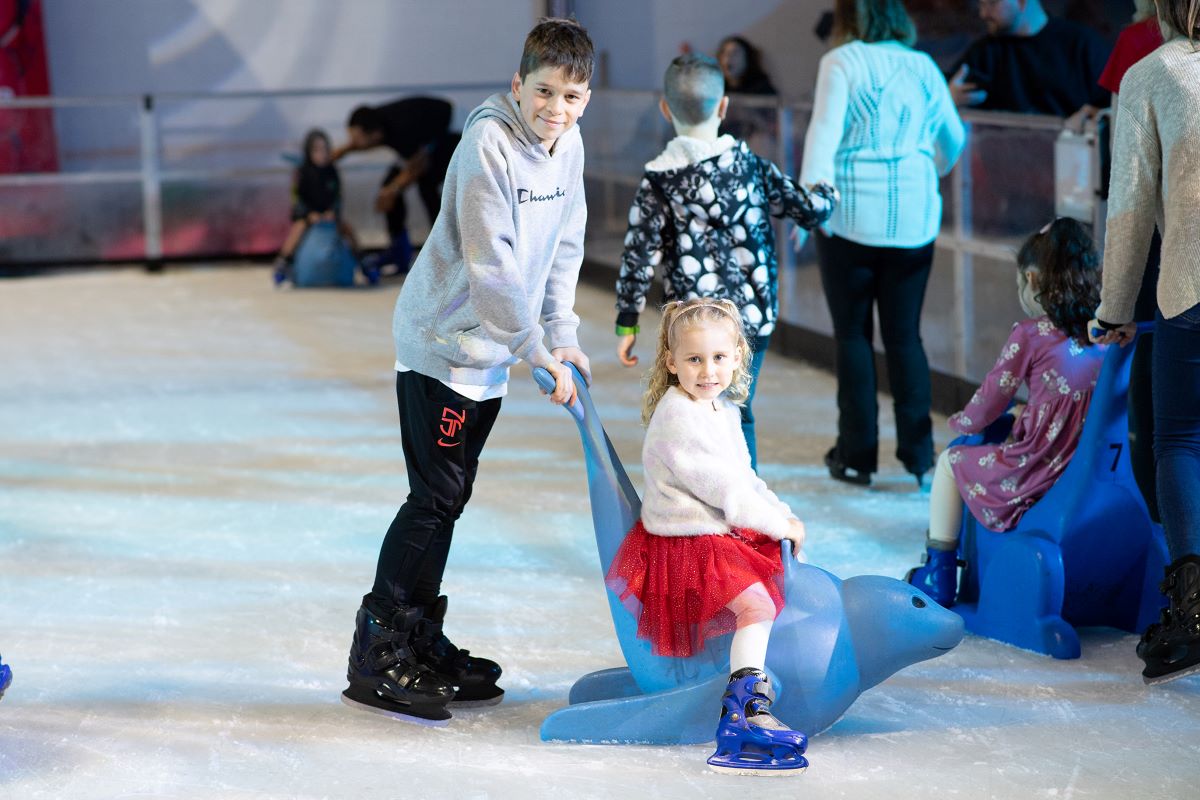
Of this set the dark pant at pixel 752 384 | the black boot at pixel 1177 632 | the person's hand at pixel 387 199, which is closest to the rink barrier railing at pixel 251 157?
the person's hand at pixel 387 199

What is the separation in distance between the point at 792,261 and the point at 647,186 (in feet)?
9.75

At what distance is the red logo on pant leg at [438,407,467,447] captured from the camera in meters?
2.62

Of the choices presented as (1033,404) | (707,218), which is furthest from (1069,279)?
(707,218)

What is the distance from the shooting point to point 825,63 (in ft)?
13.5

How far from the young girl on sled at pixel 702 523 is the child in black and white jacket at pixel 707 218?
0.99 m

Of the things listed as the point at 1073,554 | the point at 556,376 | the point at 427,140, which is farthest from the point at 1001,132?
the point at 427,140

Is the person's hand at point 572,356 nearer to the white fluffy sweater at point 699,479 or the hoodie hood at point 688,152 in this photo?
the white fluffy sweater at point 699,479

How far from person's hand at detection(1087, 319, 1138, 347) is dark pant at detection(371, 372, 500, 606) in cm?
107

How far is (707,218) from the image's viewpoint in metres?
3.59

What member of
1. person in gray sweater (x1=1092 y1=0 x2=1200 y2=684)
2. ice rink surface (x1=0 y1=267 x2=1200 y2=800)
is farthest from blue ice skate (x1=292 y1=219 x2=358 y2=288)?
person in gray sweater (x1=1092 y1=0 x2=1200 y2=684)

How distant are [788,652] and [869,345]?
1984mm

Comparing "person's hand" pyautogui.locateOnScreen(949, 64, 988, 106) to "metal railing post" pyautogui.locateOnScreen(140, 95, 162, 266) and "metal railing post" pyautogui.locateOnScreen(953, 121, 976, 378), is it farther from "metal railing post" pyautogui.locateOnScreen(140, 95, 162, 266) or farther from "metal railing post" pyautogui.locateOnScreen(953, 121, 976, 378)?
"metal railing post" pyautogui.locateOnScreen(140, 95, 162, 266)

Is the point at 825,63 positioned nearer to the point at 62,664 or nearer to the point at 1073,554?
the point at 1073,554

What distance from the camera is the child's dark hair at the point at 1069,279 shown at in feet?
9.93
